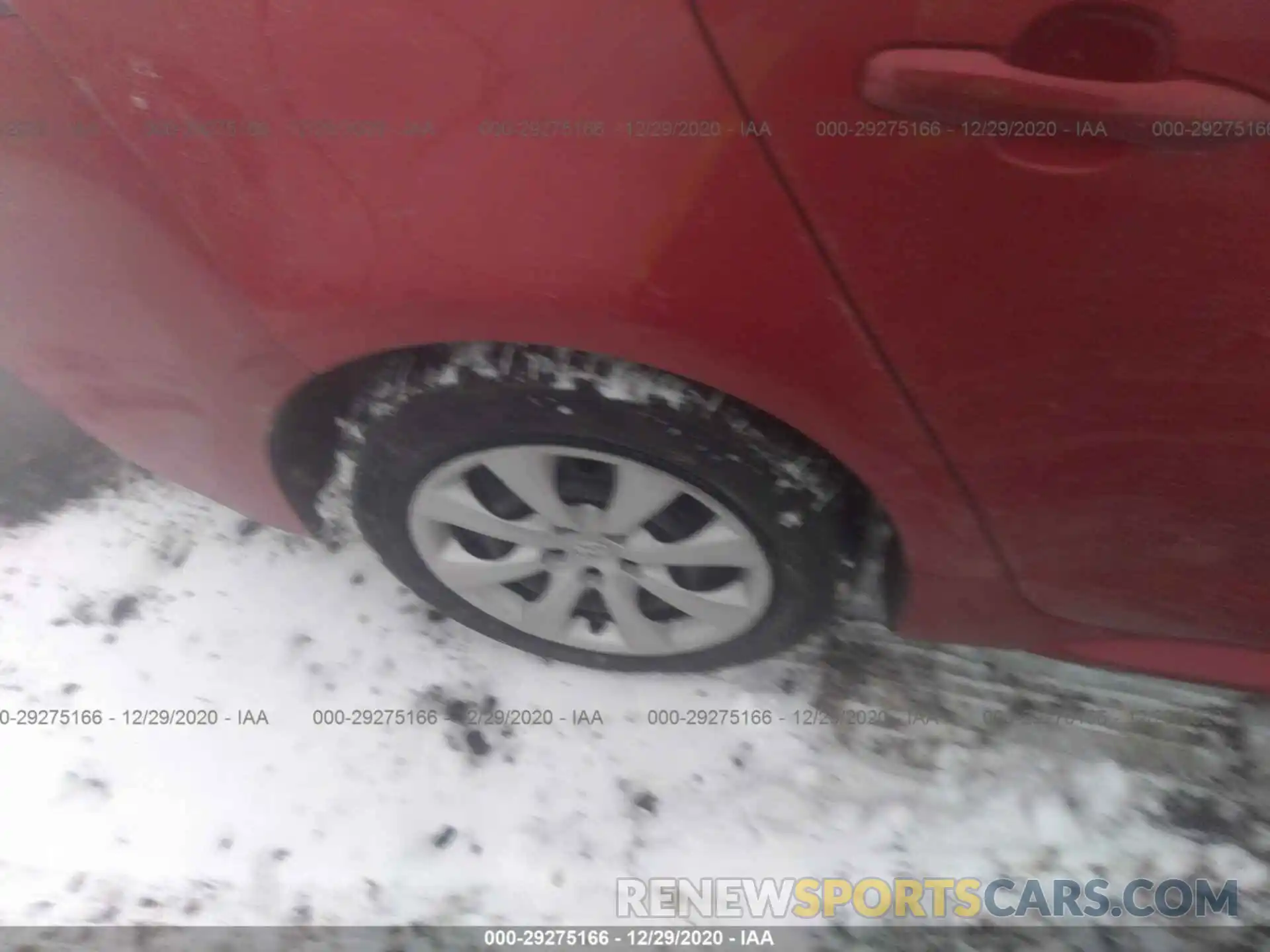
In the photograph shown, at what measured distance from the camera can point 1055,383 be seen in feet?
3.12

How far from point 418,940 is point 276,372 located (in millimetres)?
991

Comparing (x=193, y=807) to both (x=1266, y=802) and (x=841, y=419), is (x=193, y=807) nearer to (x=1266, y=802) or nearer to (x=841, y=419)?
(x=841, y=419)

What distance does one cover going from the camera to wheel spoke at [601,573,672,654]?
4.82 ft

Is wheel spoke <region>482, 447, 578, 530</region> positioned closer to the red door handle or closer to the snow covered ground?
the snow covered ground

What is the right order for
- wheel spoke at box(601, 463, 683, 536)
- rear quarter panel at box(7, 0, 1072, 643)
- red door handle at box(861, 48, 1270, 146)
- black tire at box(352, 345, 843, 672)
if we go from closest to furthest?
red door handle at box(861, 48, 1270, 146), rear quarter panel at box(7, 0, 1072, 643), black tire at box(352, 345, 843, 672), wheel spoke at box(601, 463, 683, 536)

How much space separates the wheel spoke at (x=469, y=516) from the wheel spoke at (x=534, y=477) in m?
0.05

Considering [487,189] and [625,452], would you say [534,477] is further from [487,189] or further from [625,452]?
[487,189]

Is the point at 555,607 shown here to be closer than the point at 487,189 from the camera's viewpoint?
No

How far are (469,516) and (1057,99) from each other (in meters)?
0.99

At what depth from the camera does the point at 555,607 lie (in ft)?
5.04

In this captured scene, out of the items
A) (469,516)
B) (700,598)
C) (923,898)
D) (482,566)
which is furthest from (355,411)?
(923,898)

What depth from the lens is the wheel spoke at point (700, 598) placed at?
1.43 metres

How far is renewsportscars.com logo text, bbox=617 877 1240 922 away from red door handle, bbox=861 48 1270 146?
1.25 m

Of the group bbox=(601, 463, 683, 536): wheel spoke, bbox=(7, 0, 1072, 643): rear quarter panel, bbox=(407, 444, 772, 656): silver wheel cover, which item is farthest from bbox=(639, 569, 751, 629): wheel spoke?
bbox=(7, 0, 1072, 643): rear quarter panel
